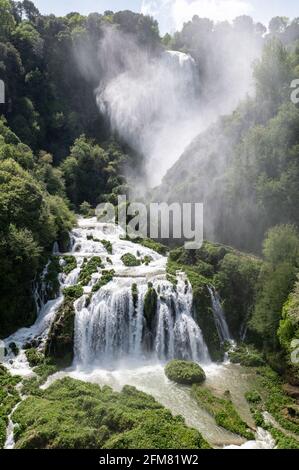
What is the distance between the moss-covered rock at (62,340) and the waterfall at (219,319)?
40.9 ft

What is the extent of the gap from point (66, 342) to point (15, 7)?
3400 inches

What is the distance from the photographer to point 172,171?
2516 inches

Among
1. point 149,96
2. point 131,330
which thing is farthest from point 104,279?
point 149,96

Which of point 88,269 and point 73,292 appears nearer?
point 73,292

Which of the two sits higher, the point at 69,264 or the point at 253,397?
the point at 69,264

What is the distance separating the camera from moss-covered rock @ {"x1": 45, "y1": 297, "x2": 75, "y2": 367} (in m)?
31.4

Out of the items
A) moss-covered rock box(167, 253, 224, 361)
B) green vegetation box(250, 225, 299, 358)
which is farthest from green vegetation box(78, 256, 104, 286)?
green vegetation box(250, 225, 299, 358)

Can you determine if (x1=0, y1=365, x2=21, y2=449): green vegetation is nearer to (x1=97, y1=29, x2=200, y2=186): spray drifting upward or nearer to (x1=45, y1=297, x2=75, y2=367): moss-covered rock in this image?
(x1=45, y1=297, x2=75, y2=367): moss-covered rock

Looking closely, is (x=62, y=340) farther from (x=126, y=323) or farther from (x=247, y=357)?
(x=247, y=357)

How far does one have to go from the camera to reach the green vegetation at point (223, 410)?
2316 centimetres

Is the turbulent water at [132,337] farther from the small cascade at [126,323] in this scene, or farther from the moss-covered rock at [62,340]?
the moss-covered rock at [62,340]

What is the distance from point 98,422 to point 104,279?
15.7m

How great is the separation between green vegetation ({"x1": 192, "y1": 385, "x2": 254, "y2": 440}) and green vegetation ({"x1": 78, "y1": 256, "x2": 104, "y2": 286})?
14277 mm
